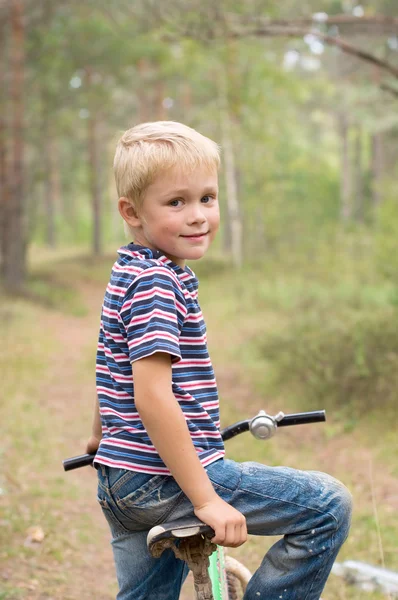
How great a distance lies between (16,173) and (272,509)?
1483 centimetres

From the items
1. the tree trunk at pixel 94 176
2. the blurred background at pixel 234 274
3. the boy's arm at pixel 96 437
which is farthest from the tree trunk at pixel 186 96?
the boy's arm at pixel 96 437

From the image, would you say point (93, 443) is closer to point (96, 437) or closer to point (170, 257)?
point (96, 437)

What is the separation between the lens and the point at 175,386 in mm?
2006

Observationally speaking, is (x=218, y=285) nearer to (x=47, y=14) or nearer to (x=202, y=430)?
(x=47, y=14)

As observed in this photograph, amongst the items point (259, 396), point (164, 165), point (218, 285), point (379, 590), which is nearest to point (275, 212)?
point (218, 285)

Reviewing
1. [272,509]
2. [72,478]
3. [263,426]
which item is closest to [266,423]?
[263,426]

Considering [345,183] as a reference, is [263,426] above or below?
below

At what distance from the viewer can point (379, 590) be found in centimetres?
376

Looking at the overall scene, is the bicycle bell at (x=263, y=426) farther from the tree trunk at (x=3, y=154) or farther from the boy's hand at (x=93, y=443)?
the tree trunk at (x=3, y=154)

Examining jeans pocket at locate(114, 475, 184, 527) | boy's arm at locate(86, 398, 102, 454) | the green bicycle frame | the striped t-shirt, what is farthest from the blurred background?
jeans pocket at locate(114, 475, 184, 527)

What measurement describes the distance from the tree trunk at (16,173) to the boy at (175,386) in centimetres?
1401

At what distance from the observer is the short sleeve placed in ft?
6.18

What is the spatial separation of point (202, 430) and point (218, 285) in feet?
53.6

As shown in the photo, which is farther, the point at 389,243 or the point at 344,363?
the point at 389,243
